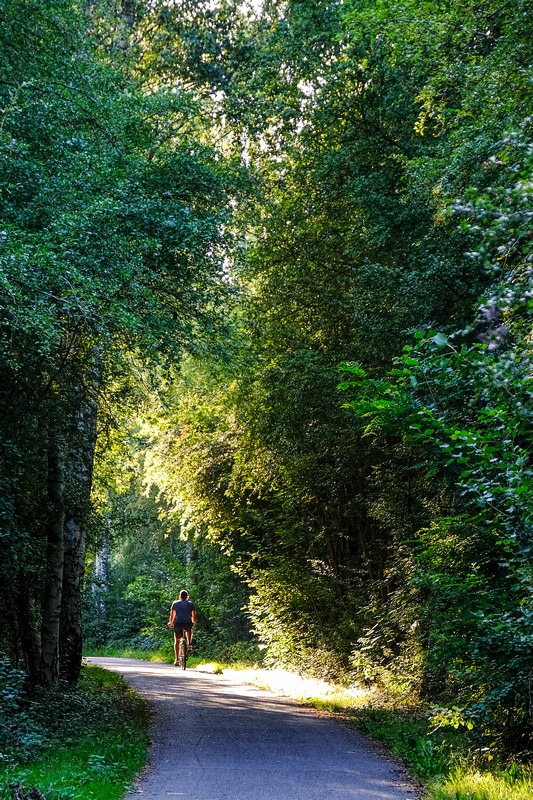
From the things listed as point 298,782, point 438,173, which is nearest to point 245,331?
point 438,173

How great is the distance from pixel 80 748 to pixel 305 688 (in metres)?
7.55

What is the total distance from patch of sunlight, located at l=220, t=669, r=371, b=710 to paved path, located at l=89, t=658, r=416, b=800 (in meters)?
0.48

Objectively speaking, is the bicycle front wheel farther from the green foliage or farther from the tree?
the green foliage

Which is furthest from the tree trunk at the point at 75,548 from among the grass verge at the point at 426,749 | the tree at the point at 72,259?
the grass verge at the point at 426,749

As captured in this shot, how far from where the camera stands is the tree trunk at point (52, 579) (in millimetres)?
11391

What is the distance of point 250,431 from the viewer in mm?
15977

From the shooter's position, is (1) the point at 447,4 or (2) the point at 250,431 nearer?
(1) the point at 447,4

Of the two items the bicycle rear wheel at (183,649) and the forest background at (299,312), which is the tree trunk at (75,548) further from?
the bicycle rear wheel at (183,649)

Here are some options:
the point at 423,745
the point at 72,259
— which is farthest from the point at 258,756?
the point at 72,259

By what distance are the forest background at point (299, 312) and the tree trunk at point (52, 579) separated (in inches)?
1.3

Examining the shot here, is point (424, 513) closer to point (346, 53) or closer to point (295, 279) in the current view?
point (295, 279)

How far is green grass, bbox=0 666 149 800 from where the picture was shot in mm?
6656

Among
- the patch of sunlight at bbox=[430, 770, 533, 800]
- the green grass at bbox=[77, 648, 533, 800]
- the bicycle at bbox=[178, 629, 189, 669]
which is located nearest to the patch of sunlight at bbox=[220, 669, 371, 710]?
the green grass at bbox=[77, 648, 533, 800]

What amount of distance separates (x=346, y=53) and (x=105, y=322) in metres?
7.59
